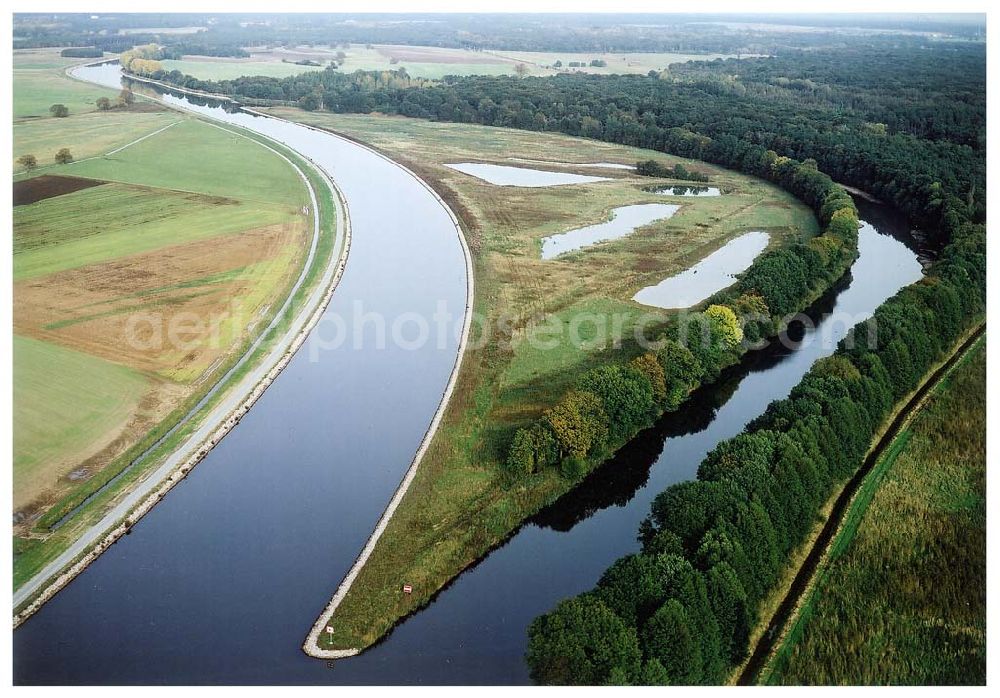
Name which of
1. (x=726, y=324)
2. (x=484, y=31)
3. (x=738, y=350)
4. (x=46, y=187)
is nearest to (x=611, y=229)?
(x=738, y=350)

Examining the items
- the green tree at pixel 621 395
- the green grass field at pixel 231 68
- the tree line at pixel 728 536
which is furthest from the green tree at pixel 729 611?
the green grass field at pixel 231 68

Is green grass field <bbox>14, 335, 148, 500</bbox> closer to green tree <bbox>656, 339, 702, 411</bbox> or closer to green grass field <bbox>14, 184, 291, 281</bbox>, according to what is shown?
green grass field <bbox>14, 184, 291, 281</bbox>

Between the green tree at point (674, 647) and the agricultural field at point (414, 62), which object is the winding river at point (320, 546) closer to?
the green tree at point (674, 647)

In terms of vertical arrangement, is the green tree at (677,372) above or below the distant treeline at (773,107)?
below

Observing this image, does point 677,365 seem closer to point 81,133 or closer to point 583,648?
point 583,648
